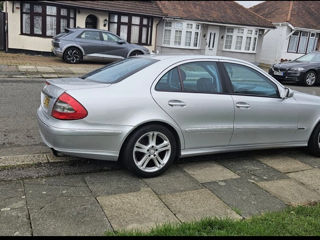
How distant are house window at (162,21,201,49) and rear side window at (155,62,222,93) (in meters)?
19.4

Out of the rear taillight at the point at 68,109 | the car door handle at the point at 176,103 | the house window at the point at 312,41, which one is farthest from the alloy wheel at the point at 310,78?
the house window at the point at 312,41

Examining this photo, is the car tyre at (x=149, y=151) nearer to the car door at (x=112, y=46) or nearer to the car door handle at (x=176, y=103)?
the car door handle at (x=176, y=103)

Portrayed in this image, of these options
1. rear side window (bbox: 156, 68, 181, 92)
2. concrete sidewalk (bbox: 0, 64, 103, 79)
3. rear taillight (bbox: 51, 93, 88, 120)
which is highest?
rear side window (bbox: 156, 68, 181, 92)

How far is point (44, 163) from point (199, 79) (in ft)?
7.33

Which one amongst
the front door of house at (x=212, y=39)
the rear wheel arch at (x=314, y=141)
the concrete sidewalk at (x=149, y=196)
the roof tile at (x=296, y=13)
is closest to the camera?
the concrete sidewalk at (x=149, y=196)

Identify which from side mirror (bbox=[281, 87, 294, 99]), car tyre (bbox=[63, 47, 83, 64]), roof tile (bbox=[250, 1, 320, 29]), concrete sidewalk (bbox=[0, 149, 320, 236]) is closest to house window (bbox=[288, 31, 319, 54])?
roof tile (bbox=[250, 1, 320, 29])

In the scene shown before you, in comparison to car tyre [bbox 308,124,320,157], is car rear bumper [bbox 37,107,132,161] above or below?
above

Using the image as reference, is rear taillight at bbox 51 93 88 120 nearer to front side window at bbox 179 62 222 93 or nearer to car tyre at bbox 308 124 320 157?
front side window at bbox 179 62 222 93

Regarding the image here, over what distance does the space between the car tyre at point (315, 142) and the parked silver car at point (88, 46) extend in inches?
500

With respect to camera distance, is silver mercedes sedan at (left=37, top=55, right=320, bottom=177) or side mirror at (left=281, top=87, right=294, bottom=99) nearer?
silver mercedes sedan at (left=37, top=55, right=320, bottom=177)

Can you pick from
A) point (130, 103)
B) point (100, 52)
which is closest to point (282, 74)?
point (100, 52)

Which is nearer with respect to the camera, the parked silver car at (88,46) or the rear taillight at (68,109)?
the rear taillight at (68,109)

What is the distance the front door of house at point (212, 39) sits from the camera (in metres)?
25.0

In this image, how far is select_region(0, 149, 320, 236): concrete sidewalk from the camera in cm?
320
